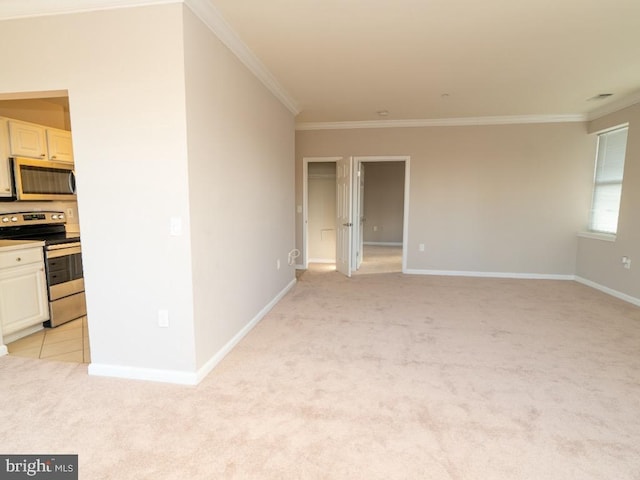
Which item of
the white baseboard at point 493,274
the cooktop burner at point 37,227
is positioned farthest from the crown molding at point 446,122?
the cooktop burner at point 37,227

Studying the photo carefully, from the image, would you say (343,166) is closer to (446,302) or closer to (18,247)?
(446,302)

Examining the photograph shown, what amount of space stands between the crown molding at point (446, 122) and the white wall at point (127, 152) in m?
3.80

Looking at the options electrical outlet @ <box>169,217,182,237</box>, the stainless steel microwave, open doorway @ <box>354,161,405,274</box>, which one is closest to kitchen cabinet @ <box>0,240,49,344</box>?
the stainless steel microwave

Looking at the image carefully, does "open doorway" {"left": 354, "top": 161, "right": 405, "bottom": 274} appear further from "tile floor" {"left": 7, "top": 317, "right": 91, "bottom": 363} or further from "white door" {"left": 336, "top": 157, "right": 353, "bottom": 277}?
"tile floor" {"left": 7, "top": 317, "right": 91, "bottom": 363}

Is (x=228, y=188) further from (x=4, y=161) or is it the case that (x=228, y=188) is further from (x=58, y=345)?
(x=4, y=161)

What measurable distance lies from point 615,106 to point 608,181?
1047 mm

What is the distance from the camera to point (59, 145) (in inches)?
144

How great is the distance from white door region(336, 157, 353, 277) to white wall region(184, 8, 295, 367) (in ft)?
5.59

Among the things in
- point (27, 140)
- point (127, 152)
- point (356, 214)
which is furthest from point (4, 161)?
point (356, 214)

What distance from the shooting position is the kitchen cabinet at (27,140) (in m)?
3.22

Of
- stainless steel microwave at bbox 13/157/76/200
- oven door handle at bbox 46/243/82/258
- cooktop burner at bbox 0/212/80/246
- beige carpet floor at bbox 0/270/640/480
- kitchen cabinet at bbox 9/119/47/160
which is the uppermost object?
kitchen cabinet at bbox 9/119/47/160

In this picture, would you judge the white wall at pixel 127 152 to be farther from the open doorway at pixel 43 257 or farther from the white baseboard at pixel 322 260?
the white baseboard at pixel 322 260

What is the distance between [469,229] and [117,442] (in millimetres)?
5416

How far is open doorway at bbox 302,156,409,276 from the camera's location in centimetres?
570
